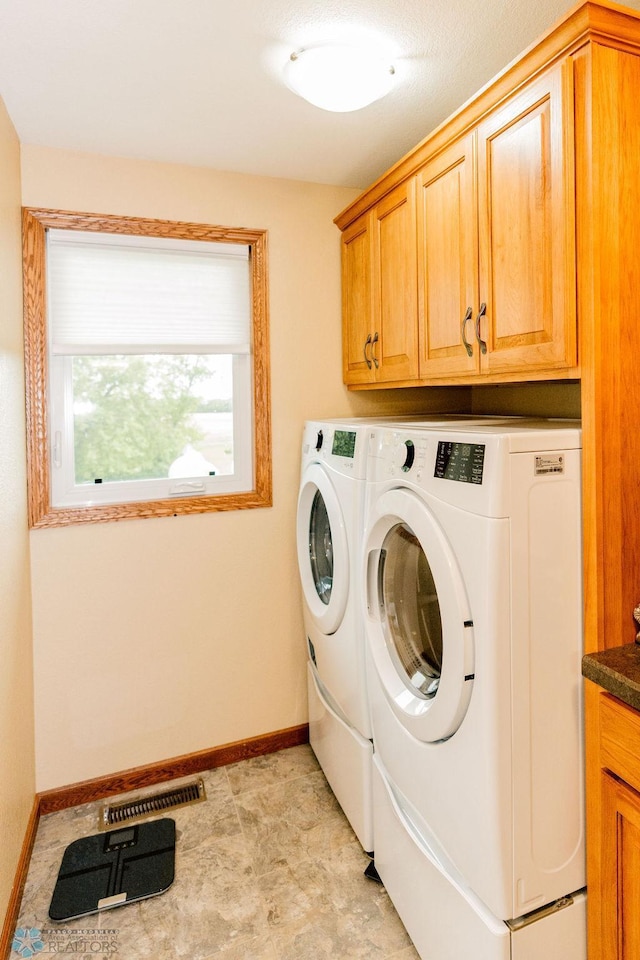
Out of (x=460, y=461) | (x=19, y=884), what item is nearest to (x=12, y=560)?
(x=19, y=884)

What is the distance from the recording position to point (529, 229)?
135 cm

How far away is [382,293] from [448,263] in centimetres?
51

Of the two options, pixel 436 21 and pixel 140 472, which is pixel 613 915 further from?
pixel 436 21

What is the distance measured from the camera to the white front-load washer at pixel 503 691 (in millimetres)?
1206

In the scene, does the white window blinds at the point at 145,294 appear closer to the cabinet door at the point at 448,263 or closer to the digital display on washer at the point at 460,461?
the cabinet door at the point at 448,263

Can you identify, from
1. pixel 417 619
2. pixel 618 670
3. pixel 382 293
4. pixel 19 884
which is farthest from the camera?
pixel 382 293

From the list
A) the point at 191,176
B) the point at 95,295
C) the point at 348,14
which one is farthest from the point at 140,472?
the point at 348,14

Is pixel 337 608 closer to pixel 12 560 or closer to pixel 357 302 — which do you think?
pixel 12 560

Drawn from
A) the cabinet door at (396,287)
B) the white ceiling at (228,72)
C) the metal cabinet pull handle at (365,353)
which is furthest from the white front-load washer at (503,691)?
the white ceiling at (228,72)

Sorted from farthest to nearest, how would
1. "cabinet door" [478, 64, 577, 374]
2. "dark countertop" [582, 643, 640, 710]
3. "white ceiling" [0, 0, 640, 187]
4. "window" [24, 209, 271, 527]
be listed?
1. "window" [24, 209, 271, 527]
2. "white ceiling" [0, 0, 640, 187]
3. "cabinet door" [478, 64, 577, 374]
4. "dark countertop" [582, 643, 640, 710]

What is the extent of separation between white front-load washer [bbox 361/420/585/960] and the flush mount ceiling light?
3.31 ft

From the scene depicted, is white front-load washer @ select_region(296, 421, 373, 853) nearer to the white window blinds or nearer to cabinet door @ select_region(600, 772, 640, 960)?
the white window blinds

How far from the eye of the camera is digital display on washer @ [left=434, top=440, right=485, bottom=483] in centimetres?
124
